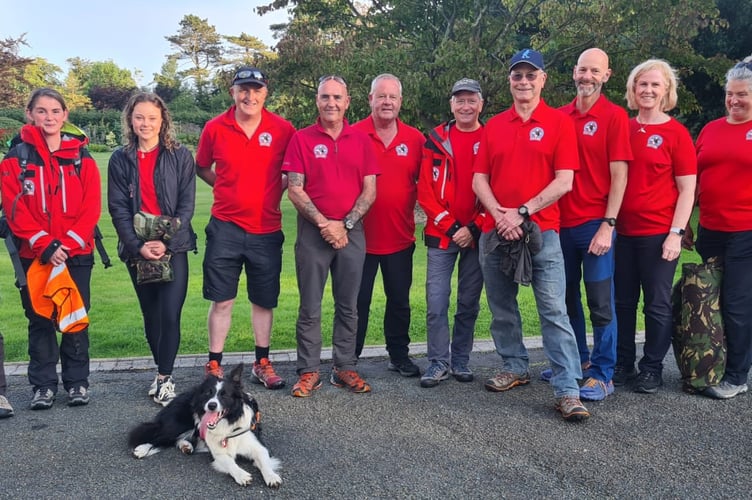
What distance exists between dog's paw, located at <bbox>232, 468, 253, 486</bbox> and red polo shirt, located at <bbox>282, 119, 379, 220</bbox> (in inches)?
79.6

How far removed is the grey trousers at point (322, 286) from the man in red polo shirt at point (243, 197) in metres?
0.26

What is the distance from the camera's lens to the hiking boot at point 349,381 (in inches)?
198

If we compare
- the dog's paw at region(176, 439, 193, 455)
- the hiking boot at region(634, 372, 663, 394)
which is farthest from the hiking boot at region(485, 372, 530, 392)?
the dog's paw at region(176, 439, 193, 455)

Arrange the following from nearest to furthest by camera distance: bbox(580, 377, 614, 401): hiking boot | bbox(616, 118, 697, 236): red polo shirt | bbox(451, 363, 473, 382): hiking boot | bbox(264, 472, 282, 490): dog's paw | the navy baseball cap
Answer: bbox(264, 472, 282, 490): dog's paw → the navy baseball cap → bbox(616, 118, 697, 236): red polo shirt → bbox(580, 377, 614, 401): hiking boot → bbox(451, 363, 473, 382): hiking boot

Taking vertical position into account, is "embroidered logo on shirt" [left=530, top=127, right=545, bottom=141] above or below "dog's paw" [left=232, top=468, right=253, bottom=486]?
above

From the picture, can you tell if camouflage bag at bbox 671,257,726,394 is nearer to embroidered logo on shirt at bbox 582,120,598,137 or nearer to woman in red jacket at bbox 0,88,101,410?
embroidered logo on shirt at bbox 582,120,598,137

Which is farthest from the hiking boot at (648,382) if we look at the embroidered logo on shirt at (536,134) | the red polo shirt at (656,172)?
the embroidered logo on shirt at (536,134)

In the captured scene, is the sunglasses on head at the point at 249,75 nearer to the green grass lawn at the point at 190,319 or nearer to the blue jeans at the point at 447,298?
the blue jeans at the point at 447,298

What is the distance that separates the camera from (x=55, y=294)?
454 cm

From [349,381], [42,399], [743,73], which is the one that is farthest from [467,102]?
[42,399]

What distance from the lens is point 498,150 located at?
4.57 m

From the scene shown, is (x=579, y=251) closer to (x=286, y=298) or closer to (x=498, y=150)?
(x=498, y=150)

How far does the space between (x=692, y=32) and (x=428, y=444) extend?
547 inches

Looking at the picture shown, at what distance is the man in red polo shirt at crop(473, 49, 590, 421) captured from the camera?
444 cm
